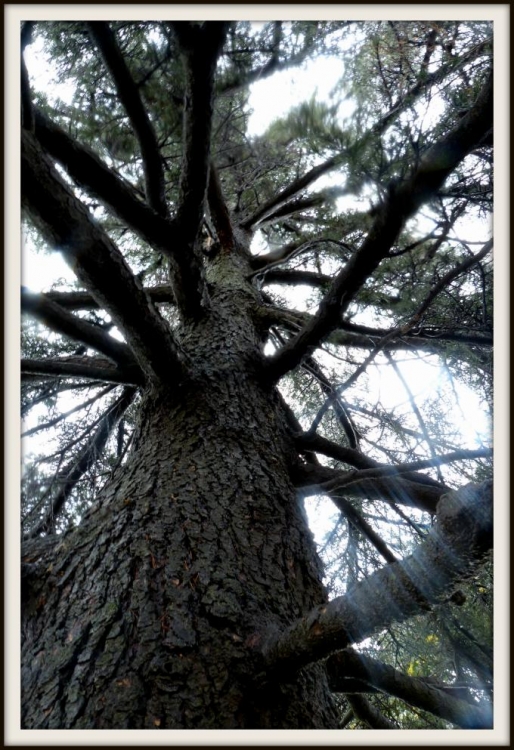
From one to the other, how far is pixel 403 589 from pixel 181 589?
0.66m

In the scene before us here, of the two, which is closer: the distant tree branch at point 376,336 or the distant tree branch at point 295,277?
the distant tree branch at point 376,336

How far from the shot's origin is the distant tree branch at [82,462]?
95.6 inches

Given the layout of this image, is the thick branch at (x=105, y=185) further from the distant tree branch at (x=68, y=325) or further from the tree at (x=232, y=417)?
the distant tree branch at (x=68, y=325)

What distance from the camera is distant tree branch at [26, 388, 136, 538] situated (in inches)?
95.6

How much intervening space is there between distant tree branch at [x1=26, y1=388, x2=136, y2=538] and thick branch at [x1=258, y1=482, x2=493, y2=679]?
146 centimetres

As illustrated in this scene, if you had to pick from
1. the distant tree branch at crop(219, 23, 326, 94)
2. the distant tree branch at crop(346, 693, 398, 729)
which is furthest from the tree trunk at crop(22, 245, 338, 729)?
the distant tree branch at crop(219, 23, 326, 94)

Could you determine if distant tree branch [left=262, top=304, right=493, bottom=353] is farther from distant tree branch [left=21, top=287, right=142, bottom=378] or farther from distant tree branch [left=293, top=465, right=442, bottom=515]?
distant tree branch [left=21, top=287, right=142, bottom=378]

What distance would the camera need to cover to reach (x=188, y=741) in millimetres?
1098

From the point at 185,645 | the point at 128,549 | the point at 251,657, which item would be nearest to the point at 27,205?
the point at 128,549

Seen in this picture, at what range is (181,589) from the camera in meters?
1.39

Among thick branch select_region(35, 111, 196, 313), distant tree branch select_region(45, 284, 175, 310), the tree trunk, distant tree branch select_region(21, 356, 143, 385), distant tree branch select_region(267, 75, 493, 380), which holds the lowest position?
the tree trunk

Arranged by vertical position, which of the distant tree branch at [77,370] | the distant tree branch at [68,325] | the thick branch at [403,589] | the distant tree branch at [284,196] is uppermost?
the distant tree branch at [284,196]

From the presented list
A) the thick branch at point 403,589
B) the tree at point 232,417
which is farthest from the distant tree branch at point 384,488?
the thick branch at point 403,589

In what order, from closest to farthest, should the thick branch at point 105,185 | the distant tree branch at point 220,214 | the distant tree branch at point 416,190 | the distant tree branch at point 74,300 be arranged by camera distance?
the distant tree branch at point 416,190
the thick branch at point 105,185
the distant tree branch at point 74,300
the distant tree branch at point 220,214
